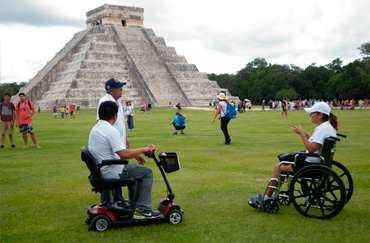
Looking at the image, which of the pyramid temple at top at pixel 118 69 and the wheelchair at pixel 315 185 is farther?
the pyramid temple at top at pixel 118 69

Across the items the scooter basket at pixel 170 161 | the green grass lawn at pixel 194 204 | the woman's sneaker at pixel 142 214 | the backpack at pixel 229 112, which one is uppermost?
the backpack at pixel 229 112

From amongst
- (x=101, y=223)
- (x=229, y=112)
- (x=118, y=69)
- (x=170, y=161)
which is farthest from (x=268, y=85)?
(x=101, y=223)

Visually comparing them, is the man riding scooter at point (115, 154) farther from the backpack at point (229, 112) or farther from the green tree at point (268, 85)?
the green tree at point (268, 85)

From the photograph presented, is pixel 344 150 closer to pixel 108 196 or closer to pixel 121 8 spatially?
pixel 108 196

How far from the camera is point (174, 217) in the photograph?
19.2 ft

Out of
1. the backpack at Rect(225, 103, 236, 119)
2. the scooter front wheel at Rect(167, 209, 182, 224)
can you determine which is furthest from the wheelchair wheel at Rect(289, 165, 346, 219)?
the backpack at Rect(225, 103, 236, 119)

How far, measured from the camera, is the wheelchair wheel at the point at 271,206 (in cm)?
624

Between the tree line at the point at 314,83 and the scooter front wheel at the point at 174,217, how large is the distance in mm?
68547

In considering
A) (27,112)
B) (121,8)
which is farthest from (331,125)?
(121,8)

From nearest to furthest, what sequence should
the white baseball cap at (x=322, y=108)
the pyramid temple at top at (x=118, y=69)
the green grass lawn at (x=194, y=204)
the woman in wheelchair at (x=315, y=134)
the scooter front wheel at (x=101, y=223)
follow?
1. the green grass lawn at (x=194, y=204)
2. the scooter front wheel at (x=101, y=223)
3. the woman in wheelchair at (x=315, y=134)
4. the white baseball cap at (x=322, y=108)
5. the pyramid temple at top at (x=118, y=69)

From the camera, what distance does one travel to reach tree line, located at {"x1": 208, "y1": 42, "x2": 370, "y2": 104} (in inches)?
2926

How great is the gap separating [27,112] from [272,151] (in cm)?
801

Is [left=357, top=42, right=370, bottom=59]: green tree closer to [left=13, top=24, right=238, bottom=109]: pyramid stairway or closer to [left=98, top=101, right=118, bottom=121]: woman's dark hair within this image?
[left=13, top=24, right=238, bottom=109]: pyramid stairway

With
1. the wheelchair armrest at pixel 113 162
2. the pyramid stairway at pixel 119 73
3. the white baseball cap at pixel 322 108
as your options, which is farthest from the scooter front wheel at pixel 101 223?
the pyramid stairway at pixel 119 73
